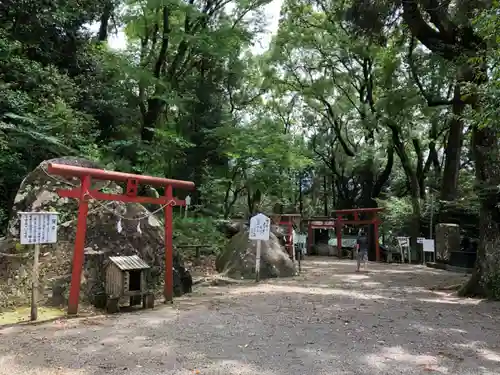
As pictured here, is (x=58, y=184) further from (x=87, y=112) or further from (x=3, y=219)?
(x=87, y=112)

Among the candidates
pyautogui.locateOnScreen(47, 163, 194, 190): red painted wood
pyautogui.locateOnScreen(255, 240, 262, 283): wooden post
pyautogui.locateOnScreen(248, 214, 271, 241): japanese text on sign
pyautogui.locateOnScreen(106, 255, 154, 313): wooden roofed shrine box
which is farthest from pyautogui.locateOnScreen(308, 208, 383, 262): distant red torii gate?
pyautogui.locateOnScreen(106, 255, 154, 313): wooden roofed shrine box

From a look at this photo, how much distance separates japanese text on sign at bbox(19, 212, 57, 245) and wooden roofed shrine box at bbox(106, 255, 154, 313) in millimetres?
1151

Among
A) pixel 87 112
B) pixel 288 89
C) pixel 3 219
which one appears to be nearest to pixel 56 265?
pixel 3 219

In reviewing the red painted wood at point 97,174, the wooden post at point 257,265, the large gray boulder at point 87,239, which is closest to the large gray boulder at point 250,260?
the wooden post at point 257,265

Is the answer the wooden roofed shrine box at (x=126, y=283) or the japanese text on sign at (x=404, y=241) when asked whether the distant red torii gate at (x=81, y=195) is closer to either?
the wooden roofed shrine box at (x=126, y=283)

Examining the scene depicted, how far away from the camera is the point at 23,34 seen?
1330cm

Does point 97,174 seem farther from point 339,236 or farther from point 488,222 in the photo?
point 339,236

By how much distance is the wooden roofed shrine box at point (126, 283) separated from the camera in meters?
6.70

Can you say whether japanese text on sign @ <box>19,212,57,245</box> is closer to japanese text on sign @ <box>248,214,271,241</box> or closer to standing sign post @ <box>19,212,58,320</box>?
standing sign post @ <box>19,212,58,320</box>

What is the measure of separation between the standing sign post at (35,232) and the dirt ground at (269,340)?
55cm

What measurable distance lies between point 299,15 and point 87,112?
1050 centimetres

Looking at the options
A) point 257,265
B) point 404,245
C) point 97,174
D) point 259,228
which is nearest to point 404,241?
point 404,245

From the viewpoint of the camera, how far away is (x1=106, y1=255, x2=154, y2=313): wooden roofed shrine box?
22.0 ft

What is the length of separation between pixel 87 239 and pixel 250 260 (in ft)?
18.1
